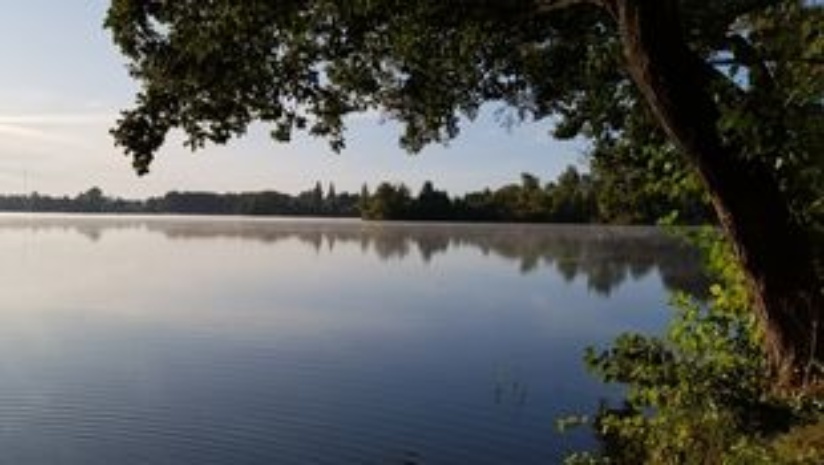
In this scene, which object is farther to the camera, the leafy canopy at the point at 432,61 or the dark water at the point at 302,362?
the dark water at the point at 302,362

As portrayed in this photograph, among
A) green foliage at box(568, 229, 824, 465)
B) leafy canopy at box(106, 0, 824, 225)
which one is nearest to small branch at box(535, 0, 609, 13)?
leafy canopy at box(106, 0, 824, 225)

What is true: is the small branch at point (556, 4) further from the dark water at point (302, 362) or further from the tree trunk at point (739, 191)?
the dark water at point (302, 362)

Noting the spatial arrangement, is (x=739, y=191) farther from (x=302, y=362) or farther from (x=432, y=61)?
(x=302, y=362)

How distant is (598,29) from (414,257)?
250ft

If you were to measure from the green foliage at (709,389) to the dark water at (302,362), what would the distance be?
18.7 ft

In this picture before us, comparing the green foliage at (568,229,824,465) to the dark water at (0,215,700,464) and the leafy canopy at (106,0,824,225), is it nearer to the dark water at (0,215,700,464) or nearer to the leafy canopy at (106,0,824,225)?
the leafy canopy at (106,0,824,225)

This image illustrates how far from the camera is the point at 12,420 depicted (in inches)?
920

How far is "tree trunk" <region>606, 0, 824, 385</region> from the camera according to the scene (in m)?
13.3

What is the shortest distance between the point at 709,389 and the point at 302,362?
1915cm

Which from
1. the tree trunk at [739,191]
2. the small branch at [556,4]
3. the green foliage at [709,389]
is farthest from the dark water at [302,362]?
the small branch at [556,4]

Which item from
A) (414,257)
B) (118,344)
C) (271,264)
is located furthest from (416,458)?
(414,257)

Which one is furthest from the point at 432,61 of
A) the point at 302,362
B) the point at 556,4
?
the point at 302,362

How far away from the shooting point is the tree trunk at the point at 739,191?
13289 mm

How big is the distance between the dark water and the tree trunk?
8.02m
